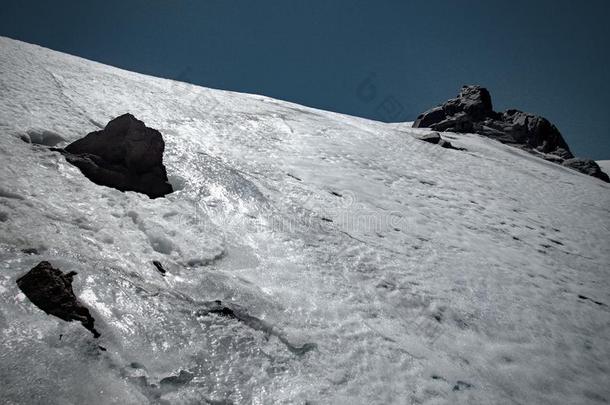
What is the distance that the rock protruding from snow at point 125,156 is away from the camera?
506cm

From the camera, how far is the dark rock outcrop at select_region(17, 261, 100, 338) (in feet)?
8.59

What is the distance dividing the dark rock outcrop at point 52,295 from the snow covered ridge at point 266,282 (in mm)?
86

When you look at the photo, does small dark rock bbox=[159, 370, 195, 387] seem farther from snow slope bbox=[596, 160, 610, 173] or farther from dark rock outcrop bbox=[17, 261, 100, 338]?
snow slope bbox=[596, 160, 610, 173]

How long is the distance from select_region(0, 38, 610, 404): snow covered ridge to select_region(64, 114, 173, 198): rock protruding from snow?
26cm

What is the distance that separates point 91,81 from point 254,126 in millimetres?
4875

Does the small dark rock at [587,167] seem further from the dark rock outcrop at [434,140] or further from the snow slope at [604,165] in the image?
the dark rock outcrop at [434,140]

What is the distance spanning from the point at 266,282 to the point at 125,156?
320cm

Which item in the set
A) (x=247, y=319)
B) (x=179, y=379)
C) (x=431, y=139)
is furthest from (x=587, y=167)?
(x=179, y=379)

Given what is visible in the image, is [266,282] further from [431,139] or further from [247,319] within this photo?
[431,139]

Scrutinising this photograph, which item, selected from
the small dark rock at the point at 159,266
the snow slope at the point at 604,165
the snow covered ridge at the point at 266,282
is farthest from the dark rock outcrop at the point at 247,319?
the snow slope at the point at 604,165

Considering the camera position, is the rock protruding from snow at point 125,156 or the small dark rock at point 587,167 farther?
the small dark rock at point 587,167

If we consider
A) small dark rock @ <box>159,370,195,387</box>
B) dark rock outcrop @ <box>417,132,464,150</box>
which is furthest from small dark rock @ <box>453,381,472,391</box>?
dark rock outcrop @ <box>417,132,464,150</box>

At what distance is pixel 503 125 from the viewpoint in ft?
90.7

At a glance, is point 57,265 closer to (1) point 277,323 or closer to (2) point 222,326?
(2) point 222,326
